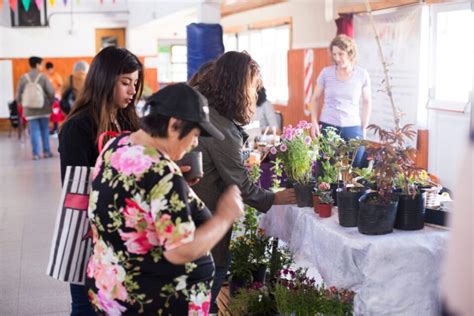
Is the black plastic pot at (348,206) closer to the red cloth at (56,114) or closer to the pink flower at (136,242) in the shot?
the pink flower at (136,242)

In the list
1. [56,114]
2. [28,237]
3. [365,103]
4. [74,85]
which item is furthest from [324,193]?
[56,114]

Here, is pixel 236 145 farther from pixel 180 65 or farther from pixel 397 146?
pixel 180 65

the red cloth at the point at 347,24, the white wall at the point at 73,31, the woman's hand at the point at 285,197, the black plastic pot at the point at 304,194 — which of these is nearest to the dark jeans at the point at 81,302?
the woman's hand at the point at 285,197

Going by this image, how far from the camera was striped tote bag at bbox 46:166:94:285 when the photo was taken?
7.58 feet

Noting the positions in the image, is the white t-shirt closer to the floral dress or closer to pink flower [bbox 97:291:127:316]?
the floral dress

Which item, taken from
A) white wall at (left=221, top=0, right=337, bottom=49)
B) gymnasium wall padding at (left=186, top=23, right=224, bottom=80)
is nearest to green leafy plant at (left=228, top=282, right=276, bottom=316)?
gymnasium wall padding at (left=186, top=23, right=224, bottom=80)

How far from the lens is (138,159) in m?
1.83

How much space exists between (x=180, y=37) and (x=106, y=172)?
16202 mm

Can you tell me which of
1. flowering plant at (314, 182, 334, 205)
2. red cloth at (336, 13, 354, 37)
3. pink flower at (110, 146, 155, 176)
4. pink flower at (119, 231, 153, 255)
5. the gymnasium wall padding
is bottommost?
flowering plant at (314, 182, 334, 205)

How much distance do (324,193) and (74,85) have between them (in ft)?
24.7

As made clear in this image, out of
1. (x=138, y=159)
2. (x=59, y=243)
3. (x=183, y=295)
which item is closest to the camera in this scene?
(x=138, y=159)

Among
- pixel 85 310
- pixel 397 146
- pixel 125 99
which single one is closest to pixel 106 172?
pixel 125 99

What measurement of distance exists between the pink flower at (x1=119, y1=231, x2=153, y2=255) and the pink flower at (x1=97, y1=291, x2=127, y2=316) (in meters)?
0.18

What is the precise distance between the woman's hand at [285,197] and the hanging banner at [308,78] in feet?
21.6
